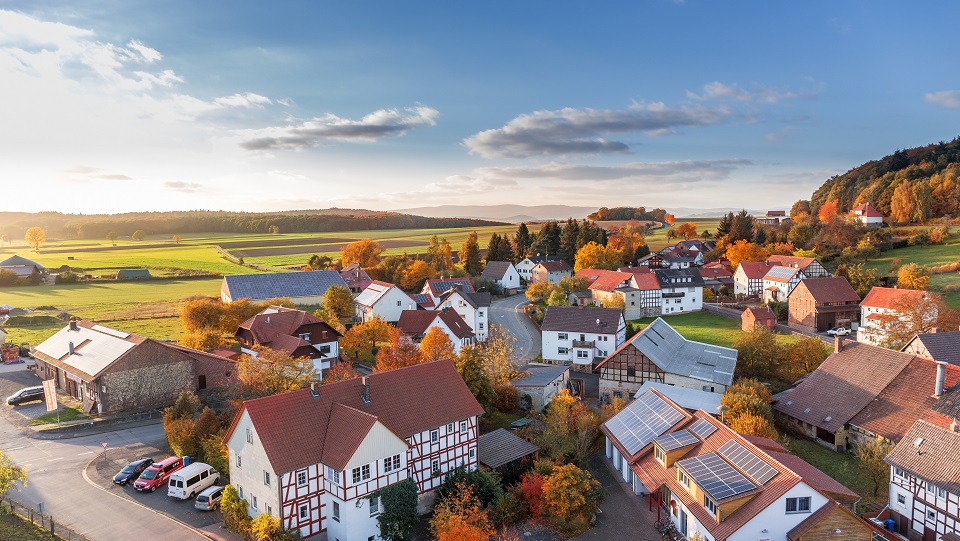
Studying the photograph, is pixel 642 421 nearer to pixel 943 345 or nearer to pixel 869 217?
pixel 943 345

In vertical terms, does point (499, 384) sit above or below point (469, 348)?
below

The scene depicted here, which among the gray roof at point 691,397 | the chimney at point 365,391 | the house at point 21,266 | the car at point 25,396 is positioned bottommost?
the car at point 25,396

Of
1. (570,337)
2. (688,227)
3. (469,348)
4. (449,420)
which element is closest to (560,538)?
(449,420)

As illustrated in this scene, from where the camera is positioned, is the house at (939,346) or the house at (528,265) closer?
the house at (939,346)

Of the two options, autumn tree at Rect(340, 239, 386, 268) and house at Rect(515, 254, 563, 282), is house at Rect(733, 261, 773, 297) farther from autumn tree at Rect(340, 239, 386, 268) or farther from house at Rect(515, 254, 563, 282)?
autumn tree at Rect(340, 239, 386, 268)

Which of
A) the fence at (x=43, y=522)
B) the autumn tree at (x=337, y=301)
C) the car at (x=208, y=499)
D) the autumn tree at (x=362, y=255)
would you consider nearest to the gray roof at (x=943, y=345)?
the car at (x=208, y=499)

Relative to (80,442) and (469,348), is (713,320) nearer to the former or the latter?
(469,348)

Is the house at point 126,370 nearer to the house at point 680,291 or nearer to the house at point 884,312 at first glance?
the house at point 680,291

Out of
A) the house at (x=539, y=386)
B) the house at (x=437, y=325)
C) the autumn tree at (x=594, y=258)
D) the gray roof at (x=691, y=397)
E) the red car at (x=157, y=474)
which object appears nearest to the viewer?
the red car at (x=157, y=474)
